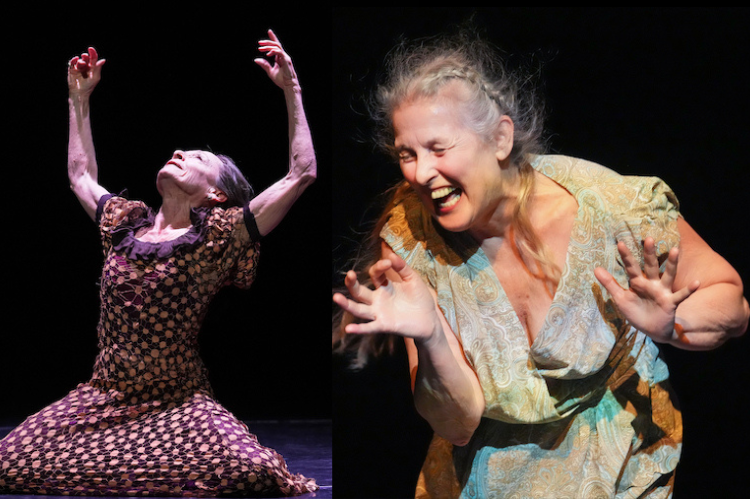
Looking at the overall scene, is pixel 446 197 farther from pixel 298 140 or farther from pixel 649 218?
pixel 298 140

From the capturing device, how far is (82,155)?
12.1ft

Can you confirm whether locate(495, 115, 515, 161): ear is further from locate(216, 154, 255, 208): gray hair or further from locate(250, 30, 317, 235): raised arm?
locate(216, 154, 255, 208): gray hair

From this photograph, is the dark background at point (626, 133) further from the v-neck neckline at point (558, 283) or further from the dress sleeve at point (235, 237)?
the dress sleeve at point (235, 237)

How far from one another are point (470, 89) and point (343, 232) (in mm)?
483

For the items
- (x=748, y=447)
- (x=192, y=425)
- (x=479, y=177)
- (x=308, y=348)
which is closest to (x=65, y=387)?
(x=308, y=348)

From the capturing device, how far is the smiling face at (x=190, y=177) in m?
3.52

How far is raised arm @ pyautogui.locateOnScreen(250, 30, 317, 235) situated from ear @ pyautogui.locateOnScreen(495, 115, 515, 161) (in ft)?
2.91

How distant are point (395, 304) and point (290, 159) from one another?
1.11m

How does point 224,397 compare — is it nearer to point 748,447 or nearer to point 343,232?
point 343,232

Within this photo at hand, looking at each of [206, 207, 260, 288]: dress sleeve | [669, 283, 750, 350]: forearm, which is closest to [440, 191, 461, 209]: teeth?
[669, 283, 750, 350]: forearm

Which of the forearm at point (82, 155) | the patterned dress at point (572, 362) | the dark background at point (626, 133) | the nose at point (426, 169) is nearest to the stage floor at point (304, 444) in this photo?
the dark background at point (626, 133)

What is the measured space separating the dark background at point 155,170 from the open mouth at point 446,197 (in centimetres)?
166

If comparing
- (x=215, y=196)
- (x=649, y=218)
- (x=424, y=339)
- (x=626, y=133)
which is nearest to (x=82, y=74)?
(x=215, y=196)

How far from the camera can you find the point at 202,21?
4.22 meters
